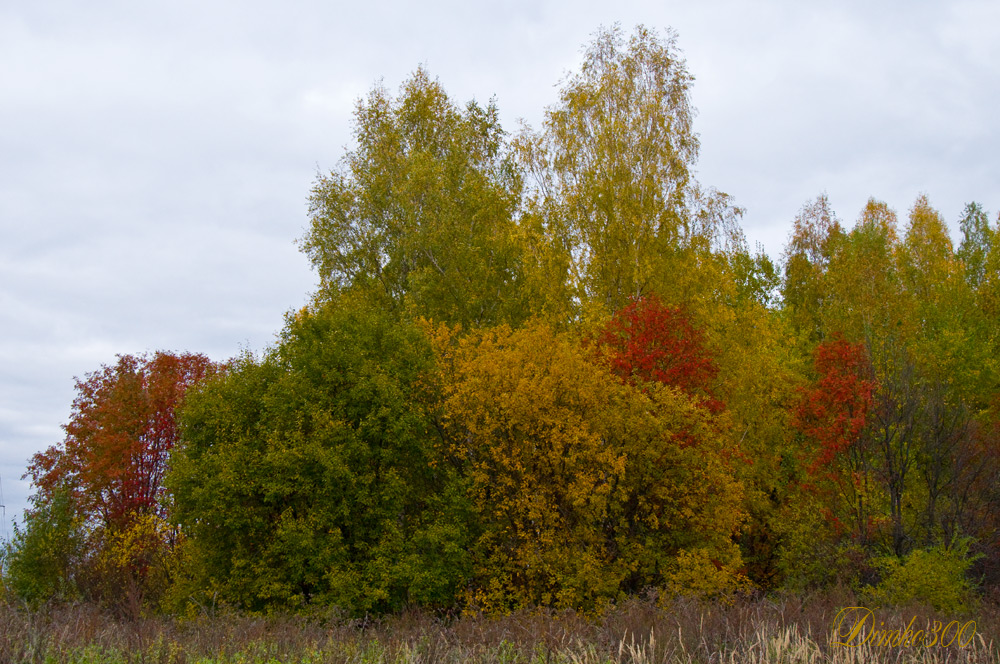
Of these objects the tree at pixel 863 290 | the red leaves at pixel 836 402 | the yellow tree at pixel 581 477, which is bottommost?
the yellow tree at pixel 581 477

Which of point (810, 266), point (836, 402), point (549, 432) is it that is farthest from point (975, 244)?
point (549, 432)

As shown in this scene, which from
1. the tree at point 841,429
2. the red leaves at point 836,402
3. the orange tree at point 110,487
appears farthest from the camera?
the orange tree at point 110,487

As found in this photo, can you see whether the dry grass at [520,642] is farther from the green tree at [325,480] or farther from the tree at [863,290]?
the tree at [863,290]

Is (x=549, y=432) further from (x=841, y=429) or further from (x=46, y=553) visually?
(x=46, y=553)

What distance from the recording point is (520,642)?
11.7 meters

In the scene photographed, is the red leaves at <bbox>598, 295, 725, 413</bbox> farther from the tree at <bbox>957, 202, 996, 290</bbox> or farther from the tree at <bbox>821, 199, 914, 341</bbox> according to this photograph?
the tree at <bbox>957, 202, 996, 290</bbox>

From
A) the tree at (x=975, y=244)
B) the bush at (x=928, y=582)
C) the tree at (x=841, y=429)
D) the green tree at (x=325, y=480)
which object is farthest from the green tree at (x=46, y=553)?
the tree at (x=975, y=244)

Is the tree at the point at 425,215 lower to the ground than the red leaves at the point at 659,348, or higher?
higher

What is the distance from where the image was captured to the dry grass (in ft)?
32.6

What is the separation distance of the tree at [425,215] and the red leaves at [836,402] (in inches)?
440

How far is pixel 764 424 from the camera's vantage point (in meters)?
28.8

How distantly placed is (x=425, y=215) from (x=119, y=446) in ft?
54.6

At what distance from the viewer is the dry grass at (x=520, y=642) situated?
392 inches

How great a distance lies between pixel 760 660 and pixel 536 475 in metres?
12.6
